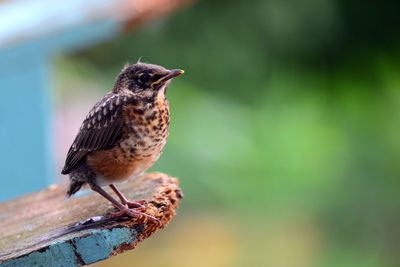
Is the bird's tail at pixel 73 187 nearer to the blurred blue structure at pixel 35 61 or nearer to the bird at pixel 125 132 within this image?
the bird at pixel 125 132

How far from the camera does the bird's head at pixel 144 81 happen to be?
272 centimetres

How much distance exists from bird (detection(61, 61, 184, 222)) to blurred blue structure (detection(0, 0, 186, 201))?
181 cm

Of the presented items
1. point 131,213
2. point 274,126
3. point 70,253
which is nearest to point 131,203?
point 131,213

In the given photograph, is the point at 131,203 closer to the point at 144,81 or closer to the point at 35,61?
the point at 144,81

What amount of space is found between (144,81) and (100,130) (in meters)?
0.26

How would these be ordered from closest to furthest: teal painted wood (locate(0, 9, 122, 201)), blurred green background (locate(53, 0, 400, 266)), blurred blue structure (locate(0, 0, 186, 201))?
blurred blue structure (locate(0, 0, 186, 201)), teal painted wood (locate(0, 9, 122, 201)), blurred green background (locate(53, 0, 400, 266))

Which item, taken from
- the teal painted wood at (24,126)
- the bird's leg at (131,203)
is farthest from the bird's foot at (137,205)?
the teal painted wood at (24,126)

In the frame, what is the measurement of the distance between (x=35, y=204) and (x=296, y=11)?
19.2 ft

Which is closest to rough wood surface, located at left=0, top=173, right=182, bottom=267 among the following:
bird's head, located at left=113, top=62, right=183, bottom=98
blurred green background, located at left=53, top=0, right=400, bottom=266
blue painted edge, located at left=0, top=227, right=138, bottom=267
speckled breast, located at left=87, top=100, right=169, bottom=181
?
blue painted edge, located at left=0, top=227, right=138, bottom=267

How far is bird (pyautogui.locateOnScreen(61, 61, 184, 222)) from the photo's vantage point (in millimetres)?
2684

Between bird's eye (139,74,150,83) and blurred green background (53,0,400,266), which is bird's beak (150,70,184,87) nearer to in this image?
bird's eye (139,74,150,83)

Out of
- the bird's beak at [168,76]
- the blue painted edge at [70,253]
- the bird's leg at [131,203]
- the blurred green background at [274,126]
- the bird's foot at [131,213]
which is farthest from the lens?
the blurred green background at [274,126]

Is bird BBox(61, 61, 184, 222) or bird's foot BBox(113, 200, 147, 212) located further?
bird BBox(61, 61, 184, 222)

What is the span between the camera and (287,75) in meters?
8.23
